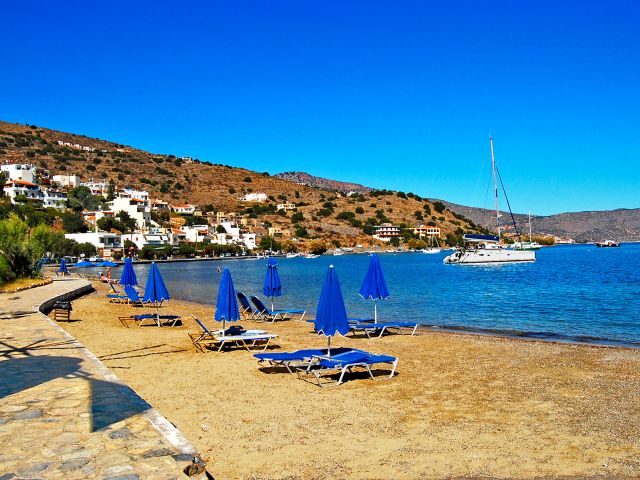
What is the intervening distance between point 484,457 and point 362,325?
30.3ft

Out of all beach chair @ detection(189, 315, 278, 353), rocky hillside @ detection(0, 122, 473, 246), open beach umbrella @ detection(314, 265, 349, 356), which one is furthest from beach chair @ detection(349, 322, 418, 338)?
rocky hillside @ detection(0, 122, 473, 246)

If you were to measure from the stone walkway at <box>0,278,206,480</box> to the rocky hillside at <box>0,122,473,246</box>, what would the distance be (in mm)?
131086

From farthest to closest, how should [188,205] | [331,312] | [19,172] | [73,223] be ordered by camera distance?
[188,205] → [19,172] → [73,223] → [331,312]

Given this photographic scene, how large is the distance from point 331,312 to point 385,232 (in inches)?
5528

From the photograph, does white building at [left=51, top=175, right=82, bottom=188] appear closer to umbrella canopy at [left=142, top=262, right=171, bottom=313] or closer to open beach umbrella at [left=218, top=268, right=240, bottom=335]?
umbrella canopy at [left=142, top=262, right=171, bottom=313]

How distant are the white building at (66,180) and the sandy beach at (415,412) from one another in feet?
423

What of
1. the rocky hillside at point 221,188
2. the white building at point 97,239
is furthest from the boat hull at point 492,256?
the rocky hillside at point 221,188

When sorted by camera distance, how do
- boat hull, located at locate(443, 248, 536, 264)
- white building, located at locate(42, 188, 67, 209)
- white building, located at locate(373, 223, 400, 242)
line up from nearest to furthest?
1. boat hull, located at locate(443, 248, 536, 264)
2. white building, located at locate(42, 188, 67, 209)
3. white building, located at locate(373, 223, 400, 242)

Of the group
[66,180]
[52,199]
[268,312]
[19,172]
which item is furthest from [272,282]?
[66,180]

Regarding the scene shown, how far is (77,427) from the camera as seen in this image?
226 inches

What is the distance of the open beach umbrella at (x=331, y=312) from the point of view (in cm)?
967

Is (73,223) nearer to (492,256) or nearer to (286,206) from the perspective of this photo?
(286,206)

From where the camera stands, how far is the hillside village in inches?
4365

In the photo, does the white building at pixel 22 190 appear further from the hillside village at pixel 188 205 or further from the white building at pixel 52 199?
the white building at pixel 52 199
